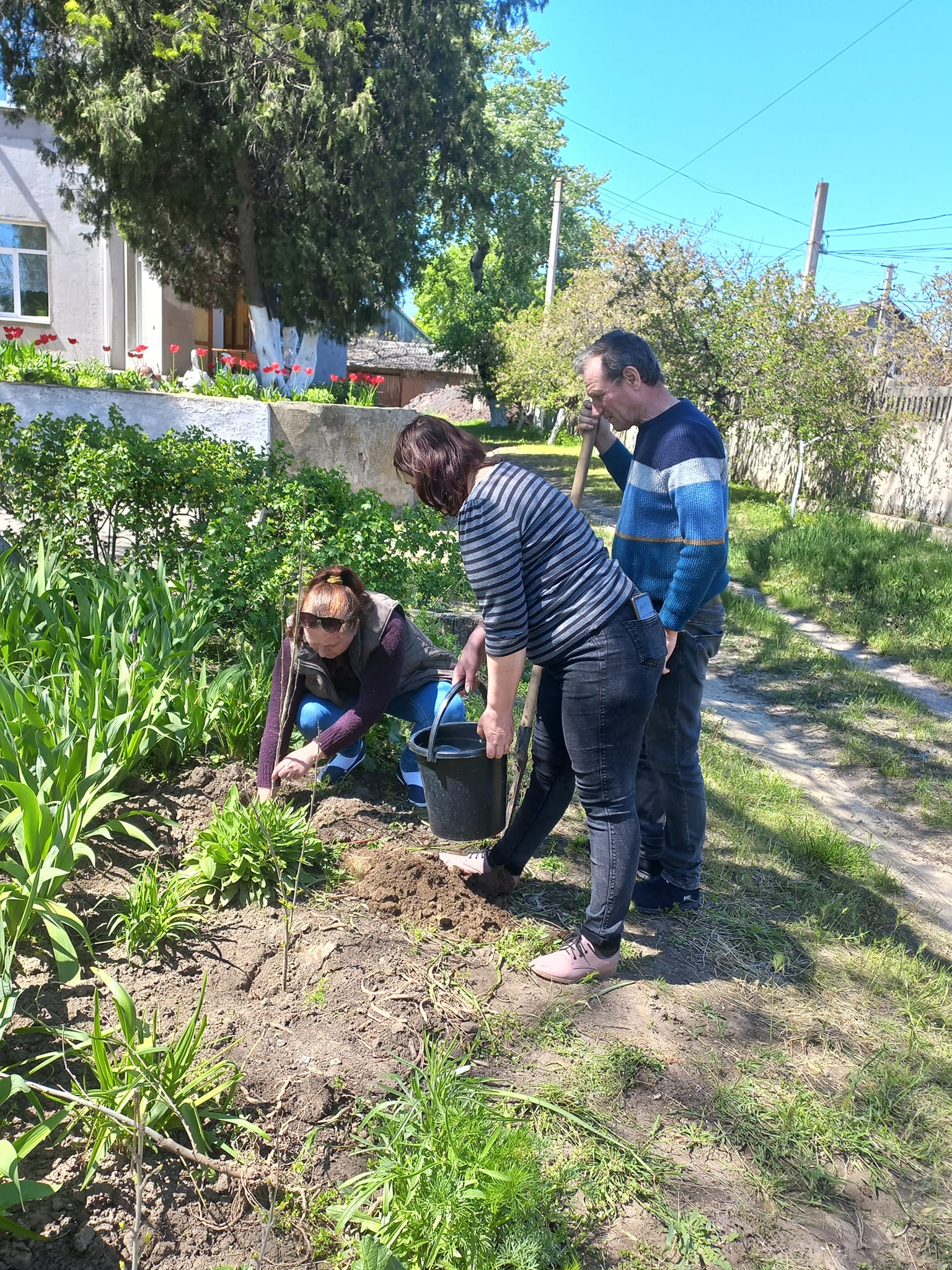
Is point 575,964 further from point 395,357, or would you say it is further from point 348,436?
point 395,357

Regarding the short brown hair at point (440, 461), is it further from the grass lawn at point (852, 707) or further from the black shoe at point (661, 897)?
the grass lawn at point (852, 707)

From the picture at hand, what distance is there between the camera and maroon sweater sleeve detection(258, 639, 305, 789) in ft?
10.5

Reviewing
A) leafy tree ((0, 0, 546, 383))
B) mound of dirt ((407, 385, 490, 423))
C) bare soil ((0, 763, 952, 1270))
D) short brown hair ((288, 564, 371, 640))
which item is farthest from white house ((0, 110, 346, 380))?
mound of dirt ((407, 385, 490, 423))

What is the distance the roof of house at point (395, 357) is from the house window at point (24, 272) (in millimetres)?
22857

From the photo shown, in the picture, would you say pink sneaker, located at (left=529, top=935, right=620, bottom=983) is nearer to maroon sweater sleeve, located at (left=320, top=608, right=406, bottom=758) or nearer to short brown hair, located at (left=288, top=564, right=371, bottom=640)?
maroon sweater sleeve, located at (left=320, top=608, right=406, bottom=758)

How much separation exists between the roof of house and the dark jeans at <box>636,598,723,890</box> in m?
37.4

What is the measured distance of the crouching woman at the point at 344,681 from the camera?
320cm

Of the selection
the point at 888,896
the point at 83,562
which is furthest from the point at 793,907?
the point at 83,562

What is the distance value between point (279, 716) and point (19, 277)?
1648cm

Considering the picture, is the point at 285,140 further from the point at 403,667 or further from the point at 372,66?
the point at 403,667

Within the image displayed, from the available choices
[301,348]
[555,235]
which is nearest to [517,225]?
[555,235]

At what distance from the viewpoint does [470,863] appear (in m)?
3.18

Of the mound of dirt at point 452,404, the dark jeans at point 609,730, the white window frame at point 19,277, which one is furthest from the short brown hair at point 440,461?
the mound of dirt at point 452,404

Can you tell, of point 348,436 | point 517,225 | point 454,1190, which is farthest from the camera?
point 517,225
